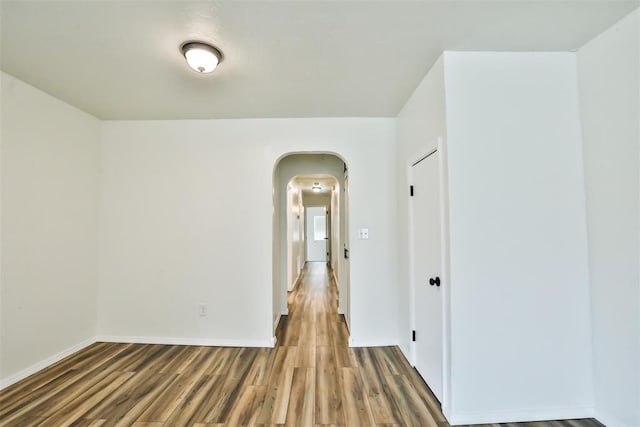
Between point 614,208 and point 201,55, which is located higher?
point 201,55

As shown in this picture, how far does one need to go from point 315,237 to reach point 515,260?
9919 millimetres

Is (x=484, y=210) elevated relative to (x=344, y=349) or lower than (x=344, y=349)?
elevated

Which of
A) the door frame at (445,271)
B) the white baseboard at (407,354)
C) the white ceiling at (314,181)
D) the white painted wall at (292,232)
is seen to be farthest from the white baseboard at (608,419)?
the white ceiling at (314,181)

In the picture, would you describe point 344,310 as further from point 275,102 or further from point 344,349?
point 275,102

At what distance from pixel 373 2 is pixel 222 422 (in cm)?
277

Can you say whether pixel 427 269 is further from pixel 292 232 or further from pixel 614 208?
pixel 292 232

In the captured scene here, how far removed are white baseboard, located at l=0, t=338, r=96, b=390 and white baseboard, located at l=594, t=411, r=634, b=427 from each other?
447cm

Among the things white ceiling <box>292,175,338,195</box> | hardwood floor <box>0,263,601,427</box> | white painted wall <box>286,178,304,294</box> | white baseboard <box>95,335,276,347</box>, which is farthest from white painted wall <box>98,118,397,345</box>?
white ceiling <box>292,175,338,195</box>

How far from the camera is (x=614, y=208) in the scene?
1.64 m

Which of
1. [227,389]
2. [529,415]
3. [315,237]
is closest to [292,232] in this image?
[227,389]

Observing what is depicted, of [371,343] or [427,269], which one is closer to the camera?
[427,269]

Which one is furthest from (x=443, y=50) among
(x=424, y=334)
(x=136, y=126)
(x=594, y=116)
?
(x=136, y=126)

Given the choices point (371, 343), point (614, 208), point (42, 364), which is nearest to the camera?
point (614, 208)

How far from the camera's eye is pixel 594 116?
5.81 feet
